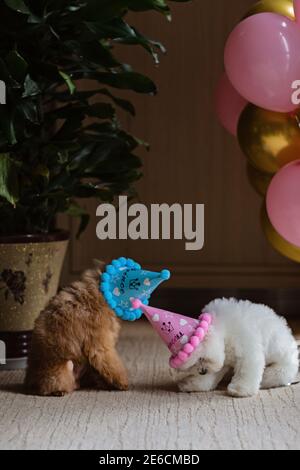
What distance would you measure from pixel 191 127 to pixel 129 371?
0.95 m

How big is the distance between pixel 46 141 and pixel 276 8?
0.63 m

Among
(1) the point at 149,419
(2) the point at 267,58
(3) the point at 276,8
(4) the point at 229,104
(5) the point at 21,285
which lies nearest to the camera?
(1) the point at 149,419

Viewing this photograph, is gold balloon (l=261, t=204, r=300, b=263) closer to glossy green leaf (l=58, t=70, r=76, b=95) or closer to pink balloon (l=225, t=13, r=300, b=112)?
pink balloon (l=225, t=13, r=300, b=112)

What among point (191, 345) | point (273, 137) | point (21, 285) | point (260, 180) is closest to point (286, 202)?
point (273, 137)

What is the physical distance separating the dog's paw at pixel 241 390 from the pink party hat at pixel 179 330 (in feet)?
0.41

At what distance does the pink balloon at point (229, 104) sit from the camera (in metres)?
2.02

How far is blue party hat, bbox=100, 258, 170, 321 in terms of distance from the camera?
1.60 meters

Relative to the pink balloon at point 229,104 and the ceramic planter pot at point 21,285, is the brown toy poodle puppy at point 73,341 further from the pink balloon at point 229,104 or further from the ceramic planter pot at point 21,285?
the pink balloon at point 229,104

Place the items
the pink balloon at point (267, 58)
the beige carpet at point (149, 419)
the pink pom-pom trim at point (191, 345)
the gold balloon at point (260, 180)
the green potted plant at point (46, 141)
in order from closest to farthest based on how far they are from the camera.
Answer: the beige carpet at point (149, 419), the pink pom-pom trim at point (191, 345), the pink balloon at point (267, 58), the green potted plant at point (46, 141), the gold balloon at point (260, 180)

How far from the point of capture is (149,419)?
148 cm

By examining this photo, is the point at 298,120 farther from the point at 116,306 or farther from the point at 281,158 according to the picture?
the point at 116,306

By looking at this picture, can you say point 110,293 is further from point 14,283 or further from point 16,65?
point 16,65

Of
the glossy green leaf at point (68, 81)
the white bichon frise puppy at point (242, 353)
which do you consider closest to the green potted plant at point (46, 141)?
the glossy green leaf at point (68, 81)
